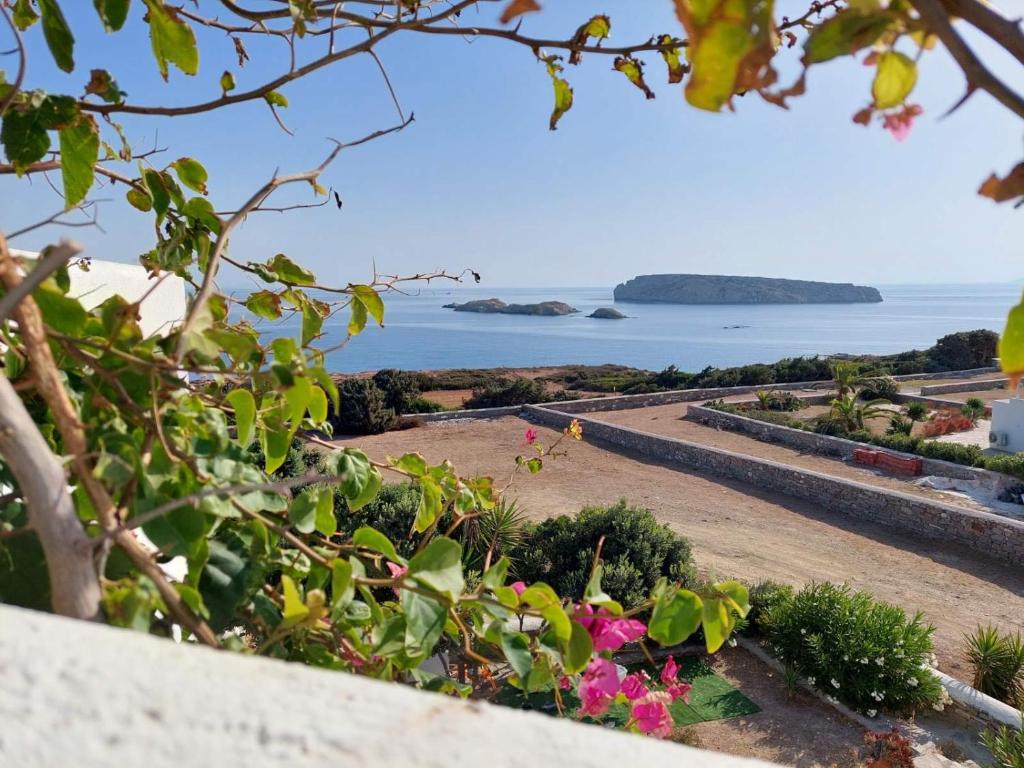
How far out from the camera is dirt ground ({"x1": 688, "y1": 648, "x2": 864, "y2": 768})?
386cm

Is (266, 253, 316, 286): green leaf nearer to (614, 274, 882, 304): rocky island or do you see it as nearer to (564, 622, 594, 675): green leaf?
(564, 622, 594, 675): green leaf

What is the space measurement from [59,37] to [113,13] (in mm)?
95

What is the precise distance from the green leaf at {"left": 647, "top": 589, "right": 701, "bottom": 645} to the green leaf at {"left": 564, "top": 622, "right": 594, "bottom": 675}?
79 mm

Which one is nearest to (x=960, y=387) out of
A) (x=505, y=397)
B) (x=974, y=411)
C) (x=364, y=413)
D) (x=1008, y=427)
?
(x=974, y=411)

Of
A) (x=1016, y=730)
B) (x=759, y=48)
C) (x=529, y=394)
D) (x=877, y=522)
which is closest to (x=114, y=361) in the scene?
(x=759, y=48)

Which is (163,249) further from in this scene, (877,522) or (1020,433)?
(1020,433)

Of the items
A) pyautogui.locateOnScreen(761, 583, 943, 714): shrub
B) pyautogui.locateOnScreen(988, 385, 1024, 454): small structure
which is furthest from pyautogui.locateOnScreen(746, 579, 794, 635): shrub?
pyautogui.locateOnScreen(988, 385, 1024, 454): small structure

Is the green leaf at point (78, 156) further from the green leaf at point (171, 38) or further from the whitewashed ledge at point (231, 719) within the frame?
the whitewashed ledge at point (231, 719)

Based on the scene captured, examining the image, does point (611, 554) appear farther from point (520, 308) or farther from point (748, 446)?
point (520, 308)

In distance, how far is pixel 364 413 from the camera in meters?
14.3

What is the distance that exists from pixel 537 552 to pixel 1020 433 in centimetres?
939

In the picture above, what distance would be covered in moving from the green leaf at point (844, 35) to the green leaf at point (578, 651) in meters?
0.58

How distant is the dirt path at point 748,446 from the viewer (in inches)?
374

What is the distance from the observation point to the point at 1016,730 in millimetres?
3949
